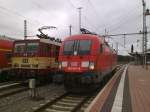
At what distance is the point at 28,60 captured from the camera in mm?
18578

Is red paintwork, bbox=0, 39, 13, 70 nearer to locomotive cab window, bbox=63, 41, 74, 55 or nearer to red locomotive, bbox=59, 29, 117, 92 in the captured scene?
red locomotive, bbox=59, 29, 117, 92

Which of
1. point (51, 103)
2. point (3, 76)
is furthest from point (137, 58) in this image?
point (51, 103)

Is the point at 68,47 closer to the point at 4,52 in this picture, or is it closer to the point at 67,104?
the point at 67,104

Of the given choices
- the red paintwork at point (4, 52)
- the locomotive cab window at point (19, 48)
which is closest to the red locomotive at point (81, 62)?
the locomotive cab window at point (19, 48)

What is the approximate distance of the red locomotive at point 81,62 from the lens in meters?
14.8

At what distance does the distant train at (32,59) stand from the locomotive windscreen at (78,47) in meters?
2.90

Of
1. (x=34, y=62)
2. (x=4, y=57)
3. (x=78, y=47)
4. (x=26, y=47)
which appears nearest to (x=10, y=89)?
(x=34, y=62)

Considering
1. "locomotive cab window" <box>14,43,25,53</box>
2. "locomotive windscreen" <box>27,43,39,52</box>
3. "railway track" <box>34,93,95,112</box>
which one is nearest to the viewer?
"railway track" <box>34,93,95,112</box>

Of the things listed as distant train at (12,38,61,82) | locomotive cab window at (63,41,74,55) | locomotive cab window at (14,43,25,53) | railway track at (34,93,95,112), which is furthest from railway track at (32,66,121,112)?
locomotive cab window at (14,43,25,53)

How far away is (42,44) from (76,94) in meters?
4.53

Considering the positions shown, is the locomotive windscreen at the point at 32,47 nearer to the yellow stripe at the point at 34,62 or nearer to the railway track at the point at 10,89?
the yellow stripe at the point at 34,62

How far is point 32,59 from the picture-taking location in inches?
728

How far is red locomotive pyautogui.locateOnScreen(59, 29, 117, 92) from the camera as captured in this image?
1482 cm

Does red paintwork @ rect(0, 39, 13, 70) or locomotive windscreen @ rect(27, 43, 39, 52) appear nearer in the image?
locomotive windscreen @ rect(27, 43, 39, 52)
